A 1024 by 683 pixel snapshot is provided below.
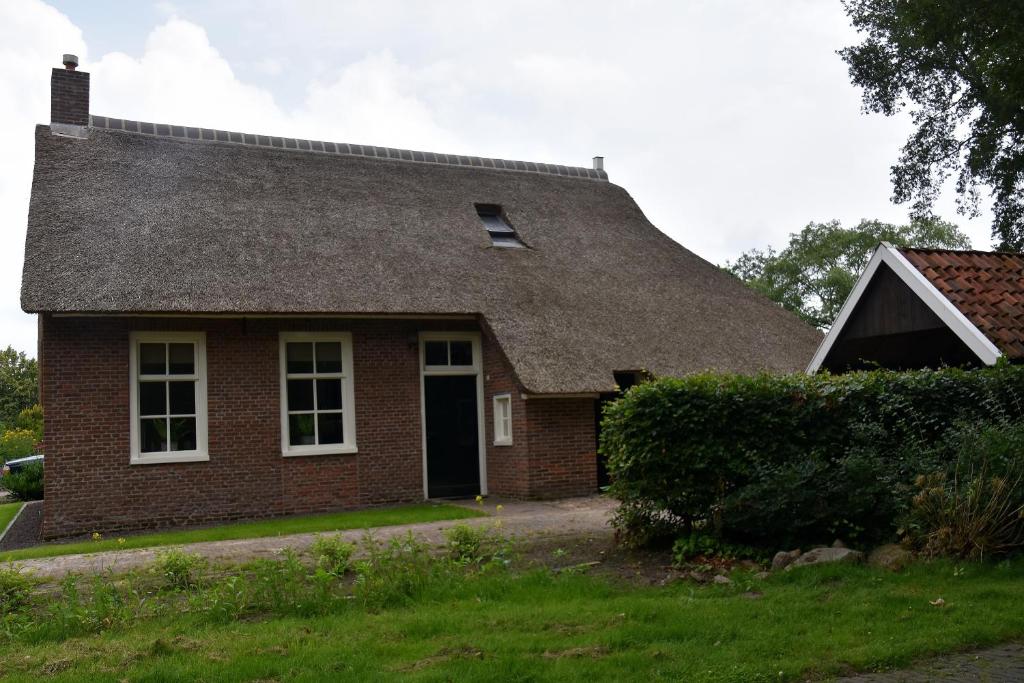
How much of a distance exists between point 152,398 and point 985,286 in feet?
39.4

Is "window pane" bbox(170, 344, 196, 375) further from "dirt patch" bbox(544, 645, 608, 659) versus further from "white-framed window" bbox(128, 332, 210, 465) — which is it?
"dirt patch" bbox(544, 645, 608, 659)

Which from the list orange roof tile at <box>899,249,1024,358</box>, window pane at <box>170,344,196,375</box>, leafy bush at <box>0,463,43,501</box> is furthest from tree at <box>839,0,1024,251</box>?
leafy bush at <box>0,463,43,501</box>

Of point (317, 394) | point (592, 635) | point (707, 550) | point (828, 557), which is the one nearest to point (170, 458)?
point (317, 394)

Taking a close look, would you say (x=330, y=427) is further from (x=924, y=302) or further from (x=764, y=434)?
(x=924, y=302)

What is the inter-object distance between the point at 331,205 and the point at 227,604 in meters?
12.2

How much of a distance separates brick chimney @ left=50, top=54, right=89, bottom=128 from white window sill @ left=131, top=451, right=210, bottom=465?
740 cm

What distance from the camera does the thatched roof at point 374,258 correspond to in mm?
14602

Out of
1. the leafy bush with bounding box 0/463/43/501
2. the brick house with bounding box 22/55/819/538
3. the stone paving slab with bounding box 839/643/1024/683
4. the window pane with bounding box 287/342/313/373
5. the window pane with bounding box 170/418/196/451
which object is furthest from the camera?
the leafy bush with bounding box 0/463/43/501

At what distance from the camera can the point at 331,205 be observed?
59.8 feet

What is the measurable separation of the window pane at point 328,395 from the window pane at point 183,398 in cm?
202

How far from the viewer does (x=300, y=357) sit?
15.7 metres

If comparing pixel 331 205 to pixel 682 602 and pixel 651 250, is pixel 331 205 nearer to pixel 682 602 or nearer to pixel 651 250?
pixel 651 250

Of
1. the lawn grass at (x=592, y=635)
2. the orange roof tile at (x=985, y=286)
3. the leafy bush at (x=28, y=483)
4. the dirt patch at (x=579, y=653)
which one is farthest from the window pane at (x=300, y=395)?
the dirt patch at (x=579, y=653)

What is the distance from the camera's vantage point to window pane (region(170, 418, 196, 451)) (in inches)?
580
